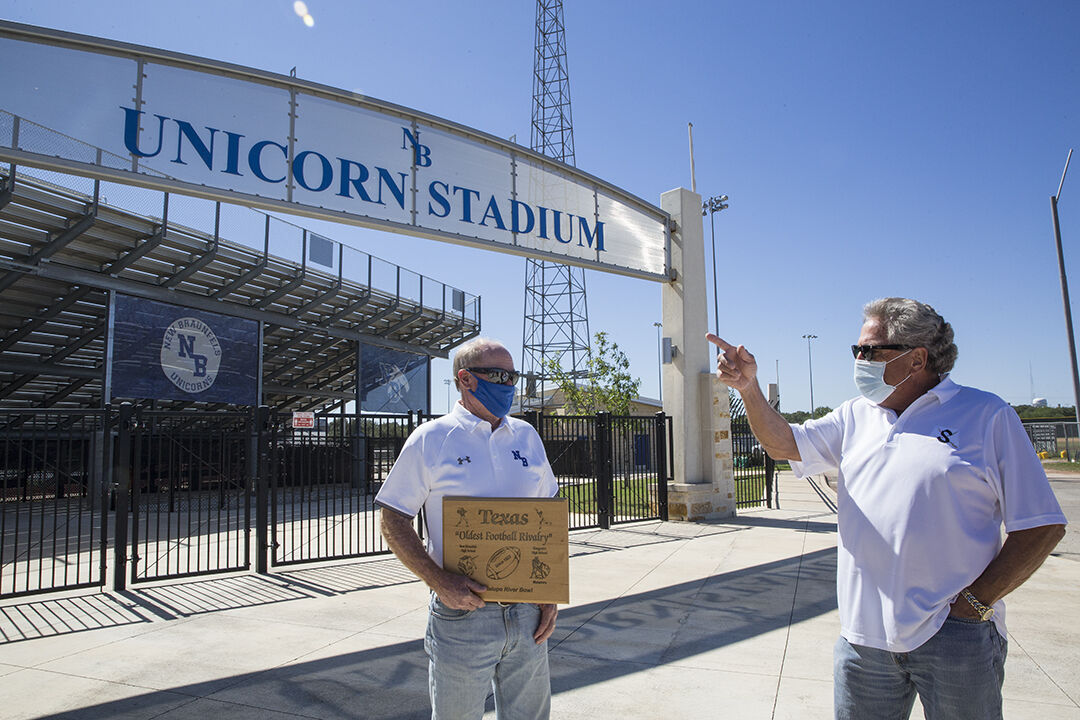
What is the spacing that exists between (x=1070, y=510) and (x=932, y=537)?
53.9 ft

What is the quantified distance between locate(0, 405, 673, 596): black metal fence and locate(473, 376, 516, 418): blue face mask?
5.62m

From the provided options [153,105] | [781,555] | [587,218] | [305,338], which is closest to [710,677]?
[781,555]

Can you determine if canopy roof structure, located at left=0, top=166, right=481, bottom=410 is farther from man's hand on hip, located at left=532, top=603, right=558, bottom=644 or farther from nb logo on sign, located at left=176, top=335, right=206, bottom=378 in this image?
man's hand on hip, located at left=532, top=603, right=558, bottom=644

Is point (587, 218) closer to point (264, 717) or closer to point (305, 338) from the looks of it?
point (264, 717)

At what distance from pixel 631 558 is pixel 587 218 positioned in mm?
5811

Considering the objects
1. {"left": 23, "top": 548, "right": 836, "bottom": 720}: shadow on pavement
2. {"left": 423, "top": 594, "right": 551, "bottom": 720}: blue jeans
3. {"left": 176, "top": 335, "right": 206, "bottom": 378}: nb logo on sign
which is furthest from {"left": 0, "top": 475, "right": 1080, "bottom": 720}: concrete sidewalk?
{"left": 176, "top": 335, "right": 206, "bottom": 378}: nb logo on sign

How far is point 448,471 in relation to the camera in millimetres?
2719

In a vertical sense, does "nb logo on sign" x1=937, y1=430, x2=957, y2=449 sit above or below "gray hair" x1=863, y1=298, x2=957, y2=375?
below

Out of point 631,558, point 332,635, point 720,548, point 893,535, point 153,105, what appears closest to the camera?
point 893,535

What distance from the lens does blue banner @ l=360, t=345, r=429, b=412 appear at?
86.9 feet

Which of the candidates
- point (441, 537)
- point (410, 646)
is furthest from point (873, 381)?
point (410, 646)

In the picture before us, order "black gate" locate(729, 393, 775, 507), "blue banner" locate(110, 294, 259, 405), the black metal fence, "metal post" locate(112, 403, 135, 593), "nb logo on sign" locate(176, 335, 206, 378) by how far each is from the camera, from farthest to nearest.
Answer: "nb logo on sign" locate(176, 335, 206, 378) < "blue banner" locate(110, 294, 259, 405) < "black gate" locate(729, 393, 775, 507) < the black metal fence < "metal post" locate(112, 403, 135, 593)

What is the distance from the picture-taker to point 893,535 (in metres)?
2.37

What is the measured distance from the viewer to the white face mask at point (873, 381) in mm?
2686
